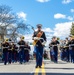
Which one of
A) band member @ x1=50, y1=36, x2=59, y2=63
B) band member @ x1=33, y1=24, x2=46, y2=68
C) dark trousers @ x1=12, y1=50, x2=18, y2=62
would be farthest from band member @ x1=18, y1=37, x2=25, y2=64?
band member @ x1=33, y1=24, x2=46, y2=68

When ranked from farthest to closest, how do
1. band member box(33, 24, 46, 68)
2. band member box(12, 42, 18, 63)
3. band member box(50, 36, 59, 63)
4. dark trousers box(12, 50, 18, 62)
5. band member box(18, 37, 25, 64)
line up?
dark trousers box(12, 50, 18, 62)
band member box(12, 42, 18, 63)
band member box(50, 36, 59, 63)
band member box(18, 37, 25, 64)
band member box(33, 24, 46, 68)

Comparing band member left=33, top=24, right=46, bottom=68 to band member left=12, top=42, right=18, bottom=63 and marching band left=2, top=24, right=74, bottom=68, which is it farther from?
band member left=12, top=42, right=18, bottom=63

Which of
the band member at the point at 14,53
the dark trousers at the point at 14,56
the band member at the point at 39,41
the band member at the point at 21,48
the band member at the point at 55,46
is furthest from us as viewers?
the dark trousers at the point at 14,56

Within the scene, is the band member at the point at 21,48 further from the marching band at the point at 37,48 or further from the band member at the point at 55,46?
the band member at the point at 55,46

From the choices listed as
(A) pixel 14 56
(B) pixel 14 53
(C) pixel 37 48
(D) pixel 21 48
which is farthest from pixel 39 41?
(B) pixel 14 53

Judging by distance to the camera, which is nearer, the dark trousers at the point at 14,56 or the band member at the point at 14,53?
the band member at the point at 14,53

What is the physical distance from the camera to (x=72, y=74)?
15.2 m

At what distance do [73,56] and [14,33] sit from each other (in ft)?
195

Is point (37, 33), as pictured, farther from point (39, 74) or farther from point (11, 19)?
point (11, 19)

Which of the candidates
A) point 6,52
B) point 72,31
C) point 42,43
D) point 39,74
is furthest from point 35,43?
point 72,31

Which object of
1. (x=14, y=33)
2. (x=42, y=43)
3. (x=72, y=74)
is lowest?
(x=72, y=74)

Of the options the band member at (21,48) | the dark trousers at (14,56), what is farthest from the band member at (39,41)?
the dark trousers at (14,56)

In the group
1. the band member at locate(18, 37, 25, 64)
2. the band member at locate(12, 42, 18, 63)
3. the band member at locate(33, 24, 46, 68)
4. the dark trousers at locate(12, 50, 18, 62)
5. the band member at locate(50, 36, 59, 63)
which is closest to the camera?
the band member at locate(33, 24, 46, 68)

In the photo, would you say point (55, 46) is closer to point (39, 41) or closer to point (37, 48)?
point (37, 48)
